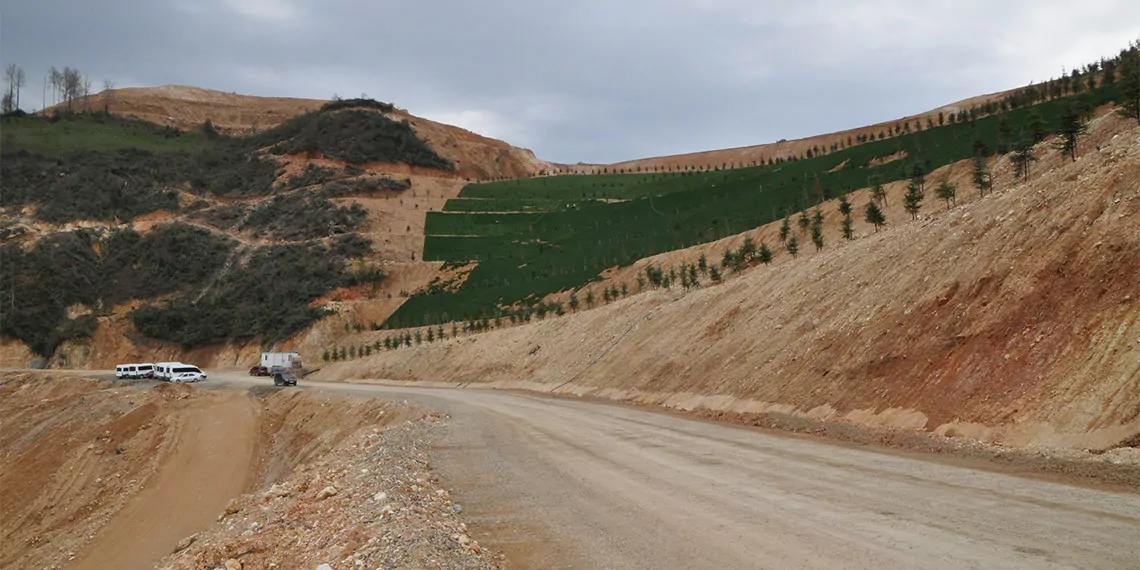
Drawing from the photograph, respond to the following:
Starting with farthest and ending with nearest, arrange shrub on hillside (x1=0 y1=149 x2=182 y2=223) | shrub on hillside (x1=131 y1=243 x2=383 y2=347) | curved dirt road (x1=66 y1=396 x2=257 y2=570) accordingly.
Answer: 1. shrub on hillside (x1=0 y1=149 x2=182 y2=223)
2. shrub on hillside (x1=131 y1=243 x2=383 y2=347)
3. curved dirt road (x1=66 y1=396 x2=257 y2=570)

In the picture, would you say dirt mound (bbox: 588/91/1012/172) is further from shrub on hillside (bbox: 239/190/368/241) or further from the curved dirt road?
the curved dirt road

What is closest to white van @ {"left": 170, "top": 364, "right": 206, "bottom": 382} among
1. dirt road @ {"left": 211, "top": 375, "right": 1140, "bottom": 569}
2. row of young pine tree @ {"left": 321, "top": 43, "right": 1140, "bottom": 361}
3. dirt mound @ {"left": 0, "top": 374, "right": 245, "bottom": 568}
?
dirt mound @ {"left": 0, "top": 374, "right": 245, "bottom": 568}

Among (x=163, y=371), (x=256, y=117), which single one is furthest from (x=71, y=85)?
(x=163, y=371)

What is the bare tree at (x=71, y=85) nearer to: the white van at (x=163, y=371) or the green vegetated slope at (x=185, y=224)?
the green vegetated slope at (x=185, y=224)

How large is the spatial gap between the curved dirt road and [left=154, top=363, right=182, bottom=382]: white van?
19098 millimetres

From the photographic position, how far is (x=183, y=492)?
2659 cm

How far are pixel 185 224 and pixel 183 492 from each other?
80.3m

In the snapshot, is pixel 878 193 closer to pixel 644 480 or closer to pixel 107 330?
pixel 644 480

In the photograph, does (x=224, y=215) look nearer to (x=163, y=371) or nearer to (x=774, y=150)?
(x=163, y=371)

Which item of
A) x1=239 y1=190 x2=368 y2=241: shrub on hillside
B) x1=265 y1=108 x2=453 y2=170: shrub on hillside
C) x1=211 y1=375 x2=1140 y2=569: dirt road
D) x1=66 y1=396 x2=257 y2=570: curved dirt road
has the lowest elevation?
x1=66 y1=396 x2=257 y2=570: curved dirt road

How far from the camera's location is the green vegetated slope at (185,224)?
257ft

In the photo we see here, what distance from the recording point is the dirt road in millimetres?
7523

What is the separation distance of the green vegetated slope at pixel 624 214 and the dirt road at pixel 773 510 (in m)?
27.4

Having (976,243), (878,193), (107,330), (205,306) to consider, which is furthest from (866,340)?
(107,330)
